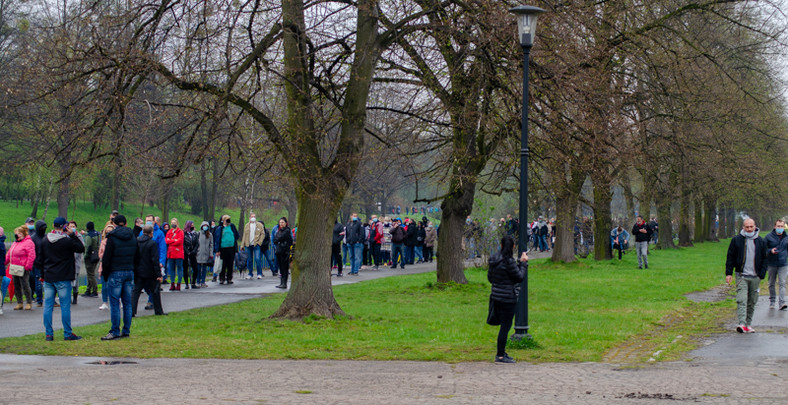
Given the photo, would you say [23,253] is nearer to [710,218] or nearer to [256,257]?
[256,257]

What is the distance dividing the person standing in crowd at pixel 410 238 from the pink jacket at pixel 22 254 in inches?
678

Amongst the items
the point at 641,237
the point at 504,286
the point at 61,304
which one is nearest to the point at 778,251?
the point at 504,286

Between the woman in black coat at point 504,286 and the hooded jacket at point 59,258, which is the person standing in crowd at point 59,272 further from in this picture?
the woman in black coat at point 504,286

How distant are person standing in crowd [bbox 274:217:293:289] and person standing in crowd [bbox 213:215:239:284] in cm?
124

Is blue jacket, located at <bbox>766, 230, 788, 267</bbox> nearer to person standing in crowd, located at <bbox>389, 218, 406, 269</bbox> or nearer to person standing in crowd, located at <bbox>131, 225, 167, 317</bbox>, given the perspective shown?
person standing in crowd, located at <bbox>131, 225, 167, 317</bbox>

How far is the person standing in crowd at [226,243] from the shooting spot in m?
23.6

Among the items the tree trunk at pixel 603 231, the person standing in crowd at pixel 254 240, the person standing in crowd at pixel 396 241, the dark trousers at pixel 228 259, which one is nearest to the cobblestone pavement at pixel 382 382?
the dark trousers at pixel 228 259

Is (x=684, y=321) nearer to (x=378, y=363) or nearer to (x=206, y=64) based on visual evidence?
(x=378, y=363)

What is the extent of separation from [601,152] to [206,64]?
23.3ft

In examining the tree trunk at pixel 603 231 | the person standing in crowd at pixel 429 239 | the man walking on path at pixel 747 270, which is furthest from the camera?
the person standing in crowd at pixel 429 239

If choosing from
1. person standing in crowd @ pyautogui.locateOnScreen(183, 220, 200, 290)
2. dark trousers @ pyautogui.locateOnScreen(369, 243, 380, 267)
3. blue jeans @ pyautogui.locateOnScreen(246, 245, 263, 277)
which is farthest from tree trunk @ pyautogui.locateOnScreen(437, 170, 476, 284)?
dark trousers @ pyautogui.locateOnScreen(369, 243, 380, 267)

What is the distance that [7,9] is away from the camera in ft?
132

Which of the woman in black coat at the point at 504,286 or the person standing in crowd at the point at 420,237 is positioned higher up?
the person standing in crowd at the point at 420,237

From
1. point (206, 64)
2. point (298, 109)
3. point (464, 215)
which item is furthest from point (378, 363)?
point (464, 215)
